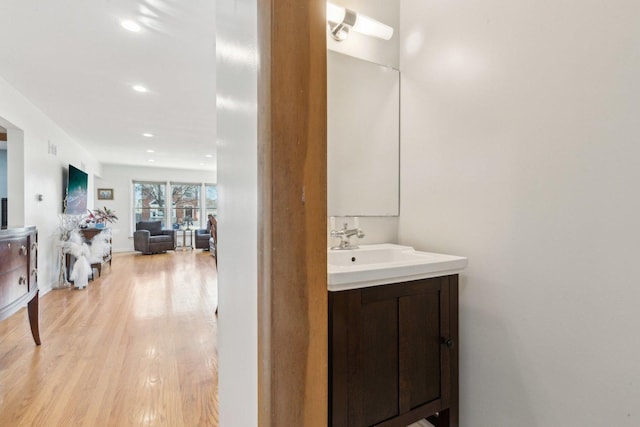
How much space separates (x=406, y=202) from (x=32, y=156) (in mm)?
4434

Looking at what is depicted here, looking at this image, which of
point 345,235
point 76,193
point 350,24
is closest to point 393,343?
point 345,235

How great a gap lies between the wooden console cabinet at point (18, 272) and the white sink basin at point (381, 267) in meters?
2.08

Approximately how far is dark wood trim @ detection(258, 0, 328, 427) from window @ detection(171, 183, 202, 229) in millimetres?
9040

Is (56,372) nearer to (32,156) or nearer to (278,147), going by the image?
(278,147)

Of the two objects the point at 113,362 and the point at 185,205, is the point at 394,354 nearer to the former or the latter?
the point at 113,362

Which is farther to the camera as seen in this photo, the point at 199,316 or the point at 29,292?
the point at 199,316

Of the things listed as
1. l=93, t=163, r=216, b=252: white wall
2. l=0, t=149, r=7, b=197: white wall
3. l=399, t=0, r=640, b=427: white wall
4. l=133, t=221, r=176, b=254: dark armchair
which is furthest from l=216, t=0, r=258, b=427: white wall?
l=93, t=163, r=216, b=252: white wall

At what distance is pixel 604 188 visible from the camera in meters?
0.96

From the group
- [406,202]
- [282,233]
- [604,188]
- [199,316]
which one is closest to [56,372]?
[199,316]

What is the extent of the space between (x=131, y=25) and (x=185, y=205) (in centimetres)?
735

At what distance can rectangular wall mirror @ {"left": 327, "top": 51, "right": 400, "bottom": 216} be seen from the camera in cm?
154

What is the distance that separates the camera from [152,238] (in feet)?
23.5

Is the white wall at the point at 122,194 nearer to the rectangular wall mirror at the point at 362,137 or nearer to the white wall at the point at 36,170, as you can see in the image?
the white wall at the point at 36,170

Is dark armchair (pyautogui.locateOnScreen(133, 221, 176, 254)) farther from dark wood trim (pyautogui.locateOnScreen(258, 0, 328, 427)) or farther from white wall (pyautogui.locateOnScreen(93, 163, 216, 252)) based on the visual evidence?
dark wood trim (pyautogui.locateOnScreen(258, 0, 328, 427))
